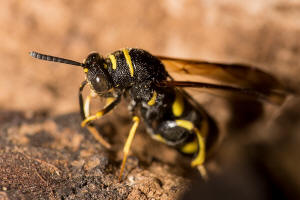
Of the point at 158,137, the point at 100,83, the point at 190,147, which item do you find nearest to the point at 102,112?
the point at 100,83

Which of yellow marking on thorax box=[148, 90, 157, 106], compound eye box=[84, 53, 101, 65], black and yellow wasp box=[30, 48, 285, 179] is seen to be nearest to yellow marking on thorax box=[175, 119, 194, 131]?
black and yellow wasp box=[30, 48, 285, 179]

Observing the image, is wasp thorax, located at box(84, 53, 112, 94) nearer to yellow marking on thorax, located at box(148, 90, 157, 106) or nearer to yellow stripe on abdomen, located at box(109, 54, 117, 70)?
yellow stripe on abdomen, located at box(109, 54, 117, 70)

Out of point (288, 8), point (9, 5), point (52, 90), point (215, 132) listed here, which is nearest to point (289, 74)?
point (288, 8)

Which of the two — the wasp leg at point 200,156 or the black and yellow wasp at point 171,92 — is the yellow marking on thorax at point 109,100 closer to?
the black and yellow wasp at point 171,92

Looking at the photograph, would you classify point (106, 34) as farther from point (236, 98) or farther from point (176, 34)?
point (236, 98)

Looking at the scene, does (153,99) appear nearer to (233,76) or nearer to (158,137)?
(158,137)
